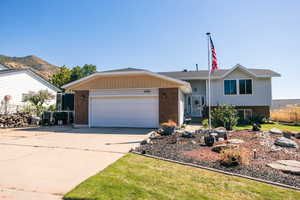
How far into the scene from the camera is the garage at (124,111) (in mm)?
11789

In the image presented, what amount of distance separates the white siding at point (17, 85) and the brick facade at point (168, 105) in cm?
1447

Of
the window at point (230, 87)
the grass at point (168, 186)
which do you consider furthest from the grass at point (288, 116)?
the grass at point (168, 186)

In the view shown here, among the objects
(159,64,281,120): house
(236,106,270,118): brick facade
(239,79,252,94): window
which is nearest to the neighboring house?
(159,64,281,120): house

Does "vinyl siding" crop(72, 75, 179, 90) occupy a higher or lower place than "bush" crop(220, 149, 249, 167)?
higher

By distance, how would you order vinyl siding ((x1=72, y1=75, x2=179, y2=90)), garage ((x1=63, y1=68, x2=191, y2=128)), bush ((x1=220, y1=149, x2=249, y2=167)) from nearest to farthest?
1. bush ((x1=220, y1=149, x2=249, y2=167))
2. garage ((x1=63, y1=68, x2=191, y2=128))
3. vinyl siding ((x1=72, y1=75, x2=179, y2=90))

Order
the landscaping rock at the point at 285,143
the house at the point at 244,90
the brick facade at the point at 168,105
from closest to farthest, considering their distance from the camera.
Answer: the landscaping rock at the point at 285,143
the brick facade at the point at 168,105
the house at the point at 244,90

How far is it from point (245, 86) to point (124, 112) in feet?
39.3

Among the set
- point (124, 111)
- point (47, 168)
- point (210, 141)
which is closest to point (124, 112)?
point (124, 111)

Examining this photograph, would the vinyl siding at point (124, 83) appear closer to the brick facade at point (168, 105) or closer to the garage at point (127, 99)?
the garage at point (127, 99)

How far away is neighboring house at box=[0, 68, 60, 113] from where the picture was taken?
1500 centimetres

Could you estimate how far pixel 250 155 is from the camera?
516 centimetres

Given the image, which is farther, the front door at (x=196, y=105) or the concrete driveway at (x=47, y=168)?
the front door at (x=196, y=105)

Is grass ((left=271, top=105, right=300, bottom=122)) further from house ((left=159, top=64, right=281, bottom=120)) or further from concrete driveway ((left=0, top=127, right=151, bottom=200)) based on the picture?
concrete driveway ((left=0, top=127, right=151, bottom=200))

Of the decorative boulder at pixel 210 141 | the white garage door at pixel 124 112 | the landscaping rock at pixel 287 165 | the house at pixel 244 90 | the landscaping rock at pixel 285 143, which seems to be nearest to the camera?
the landscaping rock at pixel 287 165
